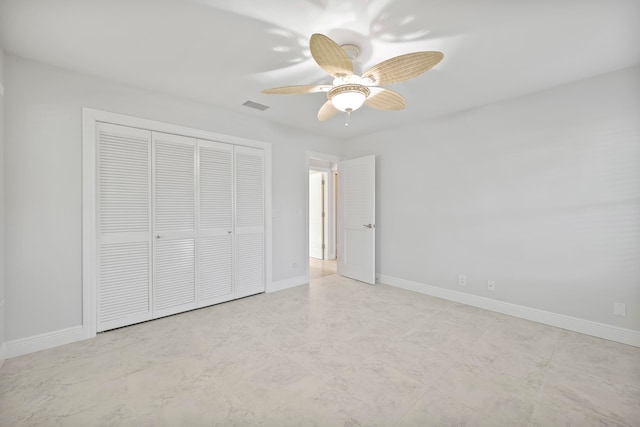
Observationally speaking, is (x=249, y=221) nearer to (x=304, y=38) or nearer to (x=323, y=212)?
(x=304, y=38)

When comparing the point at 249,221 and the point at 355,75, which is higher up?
the point at 355,75

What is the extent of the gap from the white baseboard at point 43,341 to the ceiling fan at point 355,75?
279cm

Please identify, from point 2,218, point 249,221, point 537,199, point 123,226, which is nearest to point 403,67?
point 537,199

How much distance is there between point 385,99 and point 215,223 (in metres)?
2.47

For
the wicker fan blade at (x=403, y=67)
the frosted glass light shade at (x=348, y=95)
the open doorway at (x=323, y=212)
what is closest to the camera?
the wicker fan blade at (x=403, y=67)

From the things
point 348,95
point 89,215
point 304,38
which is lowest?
point 89,215

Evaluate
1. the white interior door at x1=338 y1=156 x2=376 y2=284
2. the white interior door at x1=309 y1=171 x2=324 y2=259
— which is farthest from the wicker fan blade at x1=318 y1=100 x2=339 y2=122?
the white interior door at x1=309 y1=171 x2=324 y2=259

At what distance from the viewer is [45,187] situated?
2.39 meters

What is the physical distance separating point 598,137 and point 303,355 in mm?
3439

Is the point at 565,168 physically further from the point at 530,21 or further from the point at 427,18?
the point at 427,18

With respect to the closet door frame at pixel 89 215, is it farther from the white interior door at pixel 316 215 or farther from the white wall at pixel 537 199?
the white interior door at pixel 316 215

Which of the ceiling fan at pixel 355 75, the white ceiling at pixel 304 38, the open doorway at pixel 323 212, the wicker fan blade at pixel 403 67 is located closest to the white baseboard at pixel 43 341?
the white ceiling at pixel 304 38

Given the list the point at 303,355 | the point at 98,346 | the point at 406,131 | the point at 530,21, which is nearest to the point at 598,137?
the point at 530,21

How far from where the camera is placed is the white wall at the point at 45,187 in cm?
227
